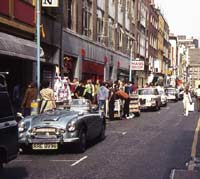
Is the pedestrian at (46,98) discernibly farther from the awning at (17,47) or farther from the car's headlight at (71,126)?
the car's headlight at (71,126)

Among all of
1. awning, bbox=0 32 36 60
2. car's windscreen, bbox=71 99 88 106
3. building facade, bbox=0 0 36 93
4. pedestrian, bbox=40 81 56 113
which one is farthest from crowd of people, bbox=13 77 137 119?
car's windscreen, bbox=71 99 88 106

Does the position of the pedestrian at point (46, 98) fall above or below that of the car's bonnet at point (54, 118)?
above

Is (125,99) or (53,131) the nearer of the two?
(53,131)

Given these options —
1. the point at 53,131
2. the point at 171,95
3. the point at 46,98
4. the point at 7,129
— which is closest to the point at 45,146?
the point at 53,131

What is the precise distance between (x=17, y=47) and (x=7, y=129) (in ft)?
38.8

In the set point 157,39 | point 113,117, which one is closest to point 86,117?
point 113,117

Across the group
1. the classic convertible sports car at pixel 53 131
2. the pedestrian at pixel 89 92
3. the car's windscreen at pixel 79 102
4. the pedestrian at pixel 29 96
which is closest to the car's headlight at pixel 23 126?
the classic convertible sports car at pixel 53 131

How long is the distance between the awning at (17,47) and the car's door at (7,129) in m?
9.48

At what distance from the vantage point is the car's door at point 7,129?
29.6ft

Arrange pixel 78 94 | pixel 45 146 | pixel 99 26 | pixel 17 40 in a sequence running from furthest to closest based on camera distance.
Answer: pixel 99 26 → pixel 78 94 → pixel 17 40 → pixel 45 146

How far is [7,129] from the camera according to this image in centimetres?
920

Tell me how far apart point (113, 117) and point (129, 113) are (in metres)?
2.37

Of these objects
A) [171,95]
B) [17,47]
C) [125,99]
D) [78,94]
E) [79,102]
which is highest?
[17,47]

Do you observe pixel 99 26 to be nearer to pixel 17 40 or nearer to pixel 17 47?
pixel 17 40
